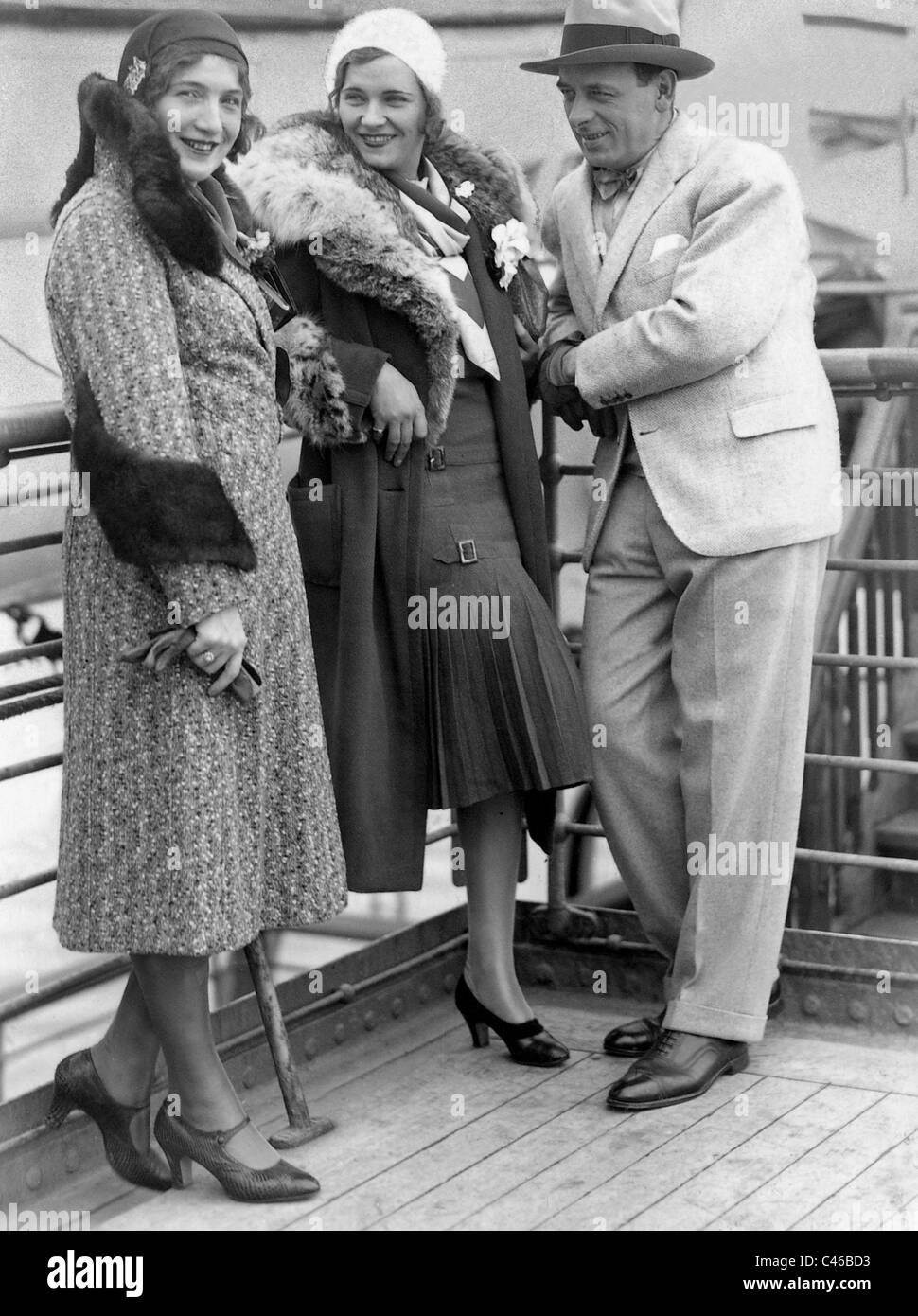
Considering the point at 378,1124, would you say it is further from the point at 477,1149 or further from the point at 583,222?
the point at 583,222

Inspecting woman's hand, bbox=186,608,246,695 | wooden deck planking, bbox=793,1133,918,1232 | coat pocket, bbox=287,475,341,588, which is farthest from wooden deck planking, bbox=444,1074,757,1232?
coat pocket, bbox=287,475,341,588

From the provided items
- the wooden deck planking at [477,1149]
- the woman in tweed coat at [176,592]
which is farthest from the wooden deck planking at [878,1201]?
the woman in tweed coat at [176,592]

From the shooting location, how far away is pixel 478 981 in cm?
301

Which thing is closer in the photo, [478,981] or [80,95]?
[80,95]

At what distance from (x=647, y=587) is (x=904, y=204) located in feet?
14.8

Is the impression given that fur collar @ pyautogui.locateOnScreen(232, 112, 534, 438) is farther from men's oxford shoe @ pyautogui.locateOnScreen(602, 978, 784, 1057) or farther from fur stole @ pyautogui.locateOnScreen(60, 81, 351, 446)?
men's oxford shoe @ pyautogui.locateOnScreen(602, 978, 784, 1057)

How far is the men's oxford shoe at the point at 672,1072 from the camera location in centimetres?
279

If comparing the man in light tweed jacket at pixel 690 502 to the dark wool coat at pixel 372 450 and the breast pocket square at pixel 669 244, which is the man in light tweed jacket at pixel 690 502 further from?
the dark wool coat at pixel 372 450

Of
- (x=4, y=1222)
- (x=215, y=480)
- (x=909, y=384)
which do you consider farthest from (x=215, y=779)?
(x=909, y=384)

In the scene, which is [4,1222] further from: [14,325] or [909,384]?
[14,325]

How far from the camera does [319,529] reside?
2729mm

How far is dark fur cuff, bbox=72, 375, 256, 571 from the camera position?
212 centimetres

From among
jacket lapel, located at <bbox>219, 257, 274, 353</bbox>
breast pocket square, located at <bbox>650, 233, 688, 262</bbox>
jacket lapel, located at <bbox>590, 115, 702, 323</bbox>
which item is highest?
jacket lapel, located at <bbox>590, 115, 702, 323</bbox>

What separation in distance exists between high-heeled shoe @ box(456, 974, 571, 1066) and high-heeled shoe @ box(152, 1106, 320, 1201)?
653 mm
